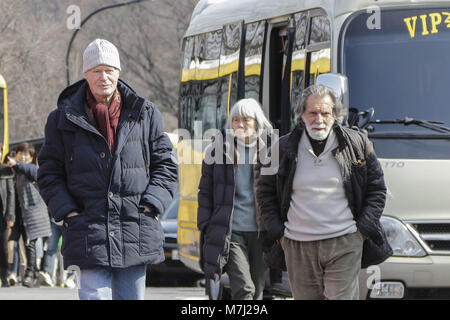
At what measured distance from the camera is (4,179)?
52.9 ft

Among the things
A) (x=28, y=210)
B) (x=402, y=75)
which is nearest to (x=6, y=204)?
(x=28, y=210)

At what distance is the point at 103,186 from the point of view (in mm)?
6625

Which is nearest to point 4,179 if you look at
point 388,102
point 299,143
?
point 388,102

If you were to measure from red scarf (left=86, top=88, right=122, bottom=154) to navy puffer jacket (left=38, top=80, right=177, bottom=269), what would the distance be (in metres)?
0.04

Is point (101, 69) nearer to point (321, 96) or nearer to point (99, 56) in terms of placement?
point (99, 56)

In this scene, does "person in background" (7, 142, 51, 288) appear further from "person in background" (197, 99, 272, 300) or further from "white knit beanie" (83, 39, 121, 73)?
"white knit beanie" (83, 39, 121, 73)

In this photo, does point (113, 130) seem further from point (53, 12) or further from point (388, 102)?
point (53, 12)

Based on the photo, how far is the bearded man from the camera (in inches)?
280

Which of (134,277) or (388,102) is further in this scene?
(388,102)

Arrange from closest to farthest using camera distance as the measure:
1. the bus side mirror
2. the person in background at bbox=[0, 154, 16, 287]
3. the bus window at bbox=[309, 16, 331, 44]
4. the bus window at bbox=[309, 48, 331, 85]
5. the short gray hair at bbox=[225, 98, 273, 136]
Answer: the bus side mirror < the short gray hair at bbox=[225, 98, 273, 136] < the bus window at bbox=[309, 48, 331, 85] < the bus window at bbox=[309, 16, 331, 44] < the person in background at bbox=[0, 154, 16, 287]

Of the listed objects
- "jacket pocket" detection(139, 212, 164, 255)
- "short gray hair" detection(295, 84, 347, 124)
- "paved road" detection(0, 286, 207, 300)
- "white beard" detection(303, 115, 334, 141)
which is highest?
"short gray hair" detection(295, 84, 347, 124)

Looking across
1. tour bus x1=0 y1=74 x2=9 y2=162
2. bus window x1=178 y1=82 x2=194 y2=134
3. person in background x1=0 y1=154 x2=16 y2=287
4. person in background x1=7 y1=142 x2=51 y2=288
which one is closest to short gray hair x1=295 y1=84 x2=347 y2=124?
bus window x1=178 y1=82 x2=194 y2=134

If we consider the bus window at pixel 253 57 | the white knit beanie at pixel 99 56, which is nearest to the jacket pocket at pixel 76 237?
the white knit beanie at pixel 99 56

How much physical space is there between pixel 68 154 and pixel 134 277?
0.73 meters
